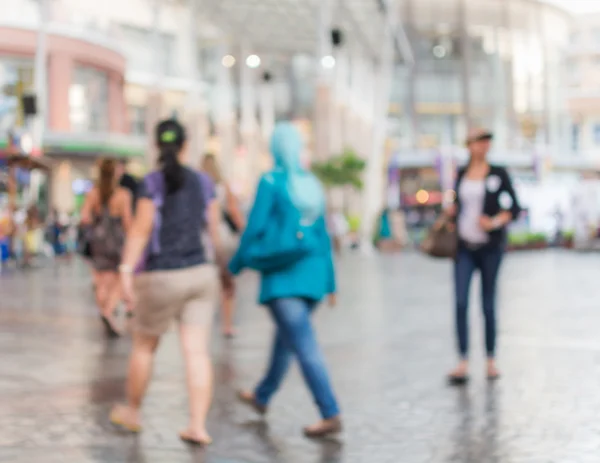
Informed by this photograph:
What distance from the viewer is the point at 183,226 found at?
5551 millimetres

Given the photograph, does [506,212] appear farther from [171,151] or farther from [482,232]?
[171,151]

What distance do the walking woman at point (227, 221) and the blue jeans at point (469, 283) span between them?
7.40 feet

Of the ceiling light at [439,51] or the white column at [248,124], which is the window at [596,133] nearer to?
the ceiling light at [439,51]

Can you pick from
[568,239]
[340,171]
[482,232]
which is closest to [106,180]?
[482,232]

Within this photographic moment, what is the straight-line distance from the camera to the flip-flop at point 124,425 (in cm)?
561

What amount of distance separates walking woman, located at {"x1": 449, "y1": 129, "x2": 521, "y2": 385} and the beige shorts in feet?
8.53

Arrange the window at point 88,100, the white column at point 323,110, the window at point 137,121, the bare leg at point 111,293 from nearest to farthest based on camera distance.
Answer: the bare leg at point 111,293, the window at point 88,100, the white column at point 323,110, the window at point 137,121

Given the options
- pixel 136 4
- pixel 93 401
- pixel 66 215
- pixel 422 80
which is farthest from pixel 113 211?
pixel 422 80

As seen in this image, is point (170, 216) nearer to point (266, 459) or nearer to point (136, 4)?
point (266, 459)

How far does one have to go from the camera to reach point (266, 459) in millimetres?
4980

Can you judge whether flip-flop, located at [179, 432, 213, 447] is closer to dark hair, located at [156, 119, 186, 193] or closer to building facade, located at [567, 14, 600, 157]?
dark hair, located at [156, 119, 186, 193]

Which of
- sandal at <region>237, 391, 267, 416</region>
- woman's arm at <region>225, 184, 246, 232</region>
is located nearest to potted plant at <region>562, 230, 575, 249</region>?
woman's arm at <region>225, 184, 246, 232</region>

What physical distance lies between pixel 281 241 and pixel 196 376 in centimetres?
81

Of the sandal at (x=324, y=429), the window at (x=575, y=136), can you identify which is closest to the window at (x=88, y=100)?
the sandal at (x=324, y=429)
